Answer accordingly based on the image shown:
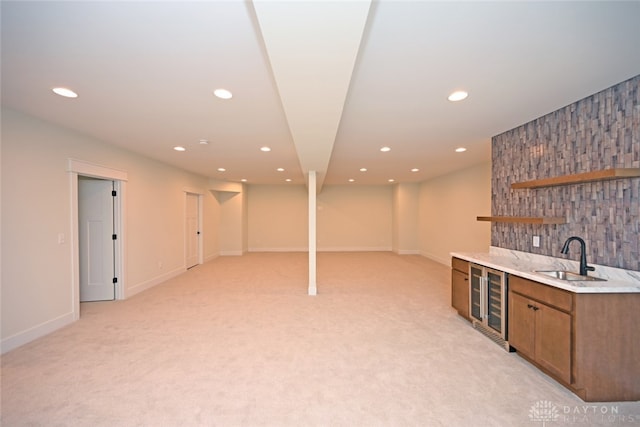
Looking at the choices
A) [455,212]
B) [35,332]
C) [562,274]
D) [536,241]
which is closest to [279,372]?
[562,274]

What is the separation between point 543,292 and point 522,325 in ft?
1.50

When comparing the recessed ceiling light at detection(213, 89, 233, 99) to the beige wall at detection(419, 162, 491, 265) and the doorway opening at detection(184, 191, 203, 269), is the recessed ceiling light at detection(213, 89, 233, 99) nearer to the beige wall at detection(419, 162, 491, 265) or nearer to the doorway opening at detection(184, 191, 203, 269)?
the doorway opening at detection(184, 191, 203, 269)

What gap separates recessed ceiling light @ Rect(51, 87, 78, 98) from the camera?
2408 millimetres

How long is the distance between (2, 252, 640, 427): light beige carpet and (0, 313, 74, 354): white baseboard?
12 cm

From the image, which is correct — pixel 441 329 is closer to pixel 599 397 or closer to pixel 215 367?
pixel 599 397

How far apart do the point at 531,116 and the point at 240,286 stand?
5195 millimetres

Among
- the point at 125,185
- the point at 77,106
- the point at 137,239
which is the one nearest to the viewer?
the point at 77,106

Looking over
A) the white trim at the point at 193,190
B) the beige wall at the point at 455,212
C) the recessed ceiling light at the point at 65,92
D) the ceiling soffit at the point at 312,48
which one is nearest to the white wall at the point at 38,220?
the recessed ceiling light at the point at 65,92

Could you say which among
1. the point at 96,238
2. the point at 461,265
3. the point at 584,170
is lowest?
the point at 461,265

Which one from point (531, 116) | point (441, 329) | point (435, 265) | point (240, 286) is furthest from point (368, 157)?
point (435, 265)

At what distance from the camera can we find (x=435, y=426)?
185cm

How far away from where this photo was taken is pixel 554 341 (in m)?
2.23

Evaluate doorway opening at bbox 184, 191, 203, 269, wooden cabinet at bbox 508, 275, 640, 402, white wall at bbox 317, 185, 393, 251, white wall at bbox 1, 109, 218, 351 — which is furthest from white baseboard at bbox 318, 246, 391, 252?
wooden cabinet at bbox 508, 275, 640, 402

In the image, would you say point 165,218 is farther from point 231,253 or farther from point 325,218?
point 325,218
